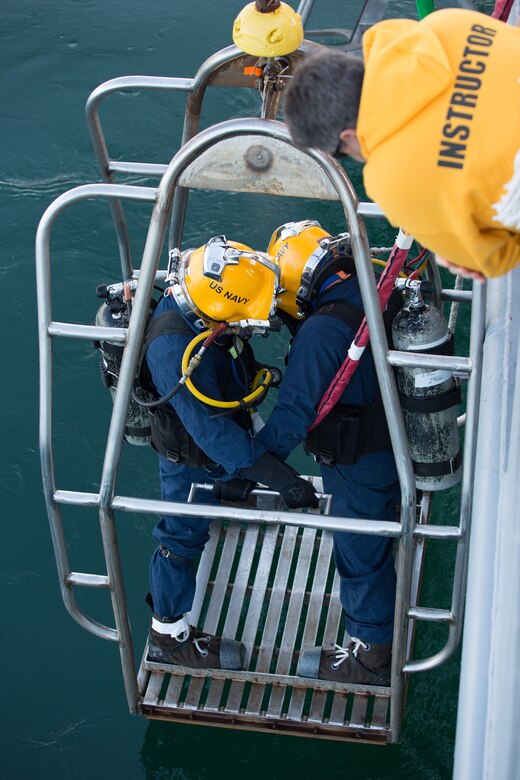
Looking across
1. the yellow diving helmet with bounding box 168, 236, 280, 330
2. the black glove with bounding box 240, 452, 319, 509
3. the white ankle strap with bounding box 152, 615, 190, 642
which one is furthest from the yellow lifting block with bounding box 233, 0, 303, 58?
the white ankle strap with bounding box 152, 615, 190, 642

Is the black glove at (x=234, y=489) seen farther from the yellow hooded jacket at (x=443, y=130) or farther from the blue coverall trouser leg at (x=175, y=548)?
the yellow hooded jacket at (x=443, y=130)

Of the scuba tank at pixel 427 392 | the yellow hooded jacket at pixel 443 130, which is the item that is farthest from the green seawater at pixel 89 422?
the yellow hooded jacket at pixel 443 130

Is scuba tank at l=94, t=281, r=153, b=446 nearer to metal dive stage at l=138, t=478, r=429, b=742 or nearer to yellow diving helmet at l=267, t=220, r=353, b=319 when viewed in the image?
yellow diving helmet at l=267, t=220, r=353, b=319

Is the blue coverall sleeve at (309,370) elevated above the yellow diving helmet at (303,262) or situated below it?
below

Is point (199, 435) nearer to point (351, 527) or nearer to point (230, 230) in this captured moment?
point (351, 527)

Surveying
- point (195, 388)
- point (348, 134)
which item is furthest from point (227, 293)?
point (348, 134)

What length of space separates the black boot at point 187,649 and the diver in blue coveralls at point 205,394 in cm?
1

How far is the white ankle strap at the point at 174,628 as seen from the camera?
4.25 metres

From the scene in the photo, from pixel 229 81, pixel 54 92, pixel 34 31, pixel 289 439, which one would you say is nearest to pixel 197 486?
pixel 289 439

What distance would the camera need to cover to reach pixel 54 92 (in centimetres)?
746

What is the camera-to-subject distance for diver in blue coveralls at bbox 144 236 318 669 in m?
3.48

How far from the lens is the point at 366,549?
4035 millimetres

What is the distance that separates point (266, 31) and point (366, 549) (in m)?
2.06

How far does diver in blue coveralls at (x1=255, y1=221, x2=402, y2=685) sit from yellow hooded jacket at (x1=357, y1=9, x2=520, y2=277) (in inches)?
63.3
